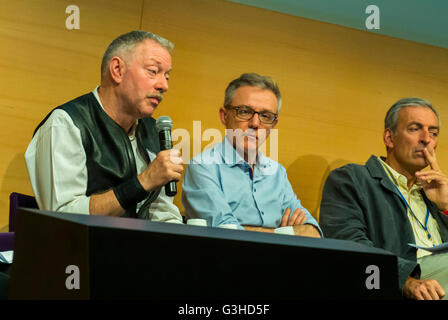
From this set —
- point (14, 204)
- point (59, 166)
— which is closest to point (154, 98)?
point (59, 166)

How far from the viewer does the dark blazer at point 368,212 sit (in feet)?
7.32

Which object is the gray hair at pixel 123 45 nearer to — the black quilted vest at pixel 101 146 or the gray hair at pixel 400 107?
the black quilted vest at pixel 101 146

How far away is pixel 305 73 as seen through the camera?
3.15 meters

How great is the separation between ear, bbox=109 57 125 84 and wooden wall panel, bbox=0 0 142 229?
0.70 m

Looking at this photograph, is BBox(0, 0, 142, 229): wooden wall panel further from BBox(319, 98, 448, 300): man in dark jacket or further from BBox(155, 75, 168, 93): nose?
BBox(319, 98, 448, 300): man in dark jacket

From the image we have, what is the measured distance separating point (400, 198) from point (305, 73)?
1130mm

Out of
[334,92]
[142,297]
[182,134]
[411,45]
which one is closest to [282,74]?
[334,92]

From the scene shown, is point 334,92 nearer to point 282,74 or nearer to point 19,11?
point 282,74

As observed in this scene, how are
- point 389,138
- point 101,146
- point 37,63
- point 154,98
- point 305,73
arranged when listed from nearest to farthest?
point 101,146 → point 154,98 → point 37,63 → point 389,138 → point 305,73

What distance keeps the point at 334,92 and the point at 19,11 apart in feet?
6.34

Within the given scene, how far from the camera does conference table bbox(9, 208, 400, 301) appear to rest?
2.79 ft

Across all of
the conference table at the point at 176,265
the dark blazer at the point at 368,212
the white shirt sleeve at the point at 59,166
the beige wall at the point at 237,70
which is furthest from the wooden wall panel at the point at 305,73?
the conference table at the point at 176,265

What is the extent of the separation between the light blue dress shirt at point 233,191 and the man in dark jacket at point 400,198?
23 cm

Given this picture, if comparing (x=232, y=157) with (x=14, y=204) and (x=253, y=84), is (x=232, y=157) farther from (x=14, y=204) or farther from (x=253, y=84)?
(x=14, y=204)
